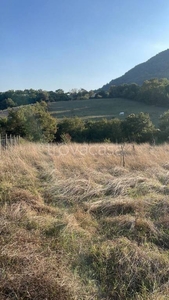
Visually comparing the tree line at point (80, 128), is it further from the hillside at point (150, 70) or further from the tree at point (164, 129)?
the hillside at point (150, 70)

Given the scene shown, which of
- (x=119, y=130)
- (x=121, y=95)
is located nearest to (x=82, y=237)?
(x=119, y=130)

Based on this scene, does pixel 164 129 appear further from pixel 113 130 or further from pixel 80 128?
pixel 80 128

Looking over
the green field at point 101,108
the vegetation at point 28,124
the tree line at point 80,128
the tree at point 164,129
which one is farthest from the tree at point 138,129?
the green field at point 101,108

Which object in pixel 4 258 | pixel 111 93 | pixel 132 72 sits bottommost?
pixel 4 258

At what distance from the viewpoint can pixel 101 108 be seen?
128 feet

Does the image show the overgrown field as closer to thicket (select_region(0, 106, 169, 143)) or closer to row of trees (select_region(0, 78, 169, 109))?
thicket (select_region(0, 106, 169, 143))

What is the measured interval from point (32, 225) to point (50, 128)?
17.3 m

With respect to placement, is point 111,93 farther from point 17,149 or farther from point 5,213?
point 5,213

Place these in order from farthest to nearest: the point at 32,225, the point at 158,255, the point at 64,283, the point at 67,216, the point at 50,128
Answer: the point at 50,128, the point at 67,216, the point at 32,225, the point at 158,255, the point at 64,283

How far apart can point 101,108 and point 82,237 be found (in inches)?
1488

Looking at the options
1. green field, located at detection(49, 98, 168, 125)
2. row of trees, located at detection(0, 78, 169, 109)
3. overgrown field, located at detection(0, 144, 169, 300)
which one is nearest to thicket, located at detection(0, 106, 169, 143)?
overgrown field, located at detection(0, 144, 169, 300)

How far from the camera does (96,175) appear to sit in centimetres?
488

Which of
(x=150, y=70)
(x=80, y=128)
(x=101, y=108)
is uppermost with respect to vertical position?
(x=150, y=70)

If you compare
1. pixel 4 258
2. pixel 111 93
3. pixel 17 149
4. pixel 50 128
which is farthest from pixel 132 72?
pixel 4 258
